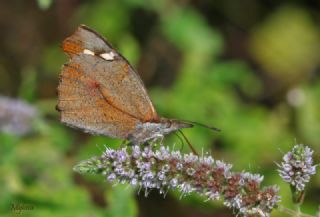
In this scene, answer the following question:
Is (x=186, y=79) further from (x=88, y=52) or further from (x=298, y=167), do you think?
(x=298, y=167)

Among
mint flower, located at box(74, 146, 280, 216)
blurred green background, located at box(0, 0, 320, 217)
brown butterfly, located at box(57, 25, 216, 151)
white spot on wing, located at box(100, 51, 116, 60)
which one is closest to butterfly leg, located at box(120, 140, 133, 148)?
brown butterfly, located at box(57, 25, 216, 151)

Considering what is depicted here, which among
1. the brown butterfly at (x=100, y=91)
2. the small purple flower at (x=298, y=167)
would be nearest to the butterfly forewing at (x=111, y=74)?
the brown butterfly at (x=100, y=91)

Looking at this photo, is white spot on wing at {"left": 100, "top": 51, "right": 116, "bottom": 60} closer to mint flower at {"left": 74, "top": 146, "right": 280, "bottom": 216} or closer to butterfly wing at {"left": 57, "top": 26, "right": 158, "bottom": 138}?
butterfly wing at {"left": 57, "top": 26, "right": 158, "bottom": 138}

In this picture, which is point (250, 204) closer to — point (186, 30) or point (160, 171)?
point (160, 171)

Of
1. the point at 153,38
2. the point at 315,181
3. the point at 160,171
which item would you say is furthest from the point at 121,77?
the point at 153,38

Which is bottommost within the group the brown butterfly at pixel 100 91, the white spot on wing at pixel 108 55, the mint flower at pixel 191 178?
the mint flower at pixel 191 178

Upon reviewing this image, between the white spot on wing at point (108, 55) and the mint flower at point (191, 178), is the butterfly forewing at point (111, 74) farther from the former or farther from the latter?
the mint flower at point (191, 178)
